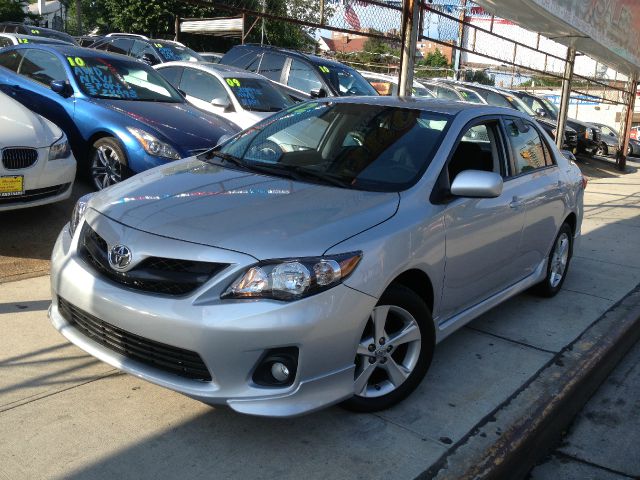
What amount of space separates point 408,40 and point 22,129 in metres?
3.98

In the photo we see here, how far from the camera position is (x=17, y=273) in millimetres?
4938

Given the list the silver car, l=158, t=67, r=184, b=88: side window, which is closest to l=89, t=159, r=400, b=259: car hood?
the silver car

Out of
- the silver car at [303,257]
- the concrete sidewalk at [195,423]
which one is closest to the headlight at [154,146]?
the silver car at [303,257]

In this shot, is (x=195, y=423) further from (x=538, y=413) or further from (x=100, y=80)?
(x=100, y=80)

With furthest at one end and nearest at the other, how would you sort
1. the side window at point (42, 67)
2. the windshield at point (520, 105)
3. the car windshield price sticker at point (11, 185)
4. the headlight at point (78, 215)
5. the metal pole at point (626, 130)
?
the metal pole at point (626, 130)
the windshield at point (520, 105)
the side window at point (42, 67)
the car windshield price sticker at point (11, 185)
the headlight at point (78, 215)

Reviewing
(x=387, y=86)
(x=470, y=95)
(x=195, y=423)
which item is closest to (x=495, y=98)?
(x=470, y=95)

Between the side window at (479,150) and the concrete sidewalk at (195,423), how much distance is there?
3.95ft

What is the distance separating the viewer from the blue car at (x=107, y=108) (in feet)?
21.0

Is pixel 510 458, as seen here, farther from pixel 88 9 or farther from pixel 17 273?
pixel 88 9

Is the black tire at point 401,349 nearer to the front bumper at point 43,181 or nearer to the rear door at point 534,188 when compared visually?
the rear door at point 534,188

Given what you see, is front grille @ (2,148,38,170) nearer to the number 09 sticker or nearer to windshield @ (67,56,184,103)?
windshield @ (67,56,184,103)

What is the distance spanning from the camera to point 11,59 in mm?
7918

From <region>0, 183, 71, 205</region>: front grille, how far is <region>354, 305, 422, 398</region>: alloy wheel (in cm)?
354

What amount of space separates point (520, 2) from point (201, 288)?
23.2 ft
